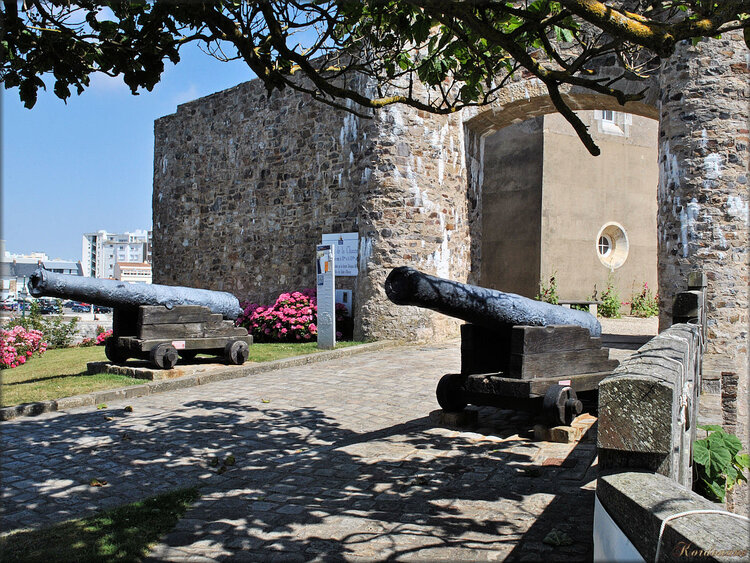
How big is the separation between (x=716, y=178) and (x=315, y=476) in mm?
8783

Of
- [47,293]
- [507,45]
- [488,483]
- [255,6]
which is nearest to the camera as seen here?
[507,45]

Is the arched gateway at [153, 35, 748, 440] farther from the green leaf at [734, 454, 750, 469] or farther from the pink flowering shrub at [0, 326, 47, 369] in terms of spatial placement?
the pink flowering shrub at [0, 326, 47, 369]

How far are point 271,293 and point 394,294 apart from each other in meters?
11.2

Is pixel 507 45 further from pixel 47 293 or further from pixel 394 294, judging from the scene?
pixel 47 293

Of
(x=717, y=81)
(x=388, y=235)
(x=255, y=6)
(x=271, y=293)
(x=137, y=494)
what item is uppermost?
(x=717, y=81)

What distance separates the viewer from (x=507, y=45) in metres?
3.84

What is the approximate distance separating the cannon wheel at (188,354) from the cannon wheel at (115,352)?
846mm

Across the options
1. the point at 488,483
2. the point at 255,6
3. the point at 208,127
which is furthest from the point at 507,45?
the point at 208,127

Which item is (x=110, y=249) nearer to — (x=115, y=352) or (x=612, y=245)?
(x=612, y=245)

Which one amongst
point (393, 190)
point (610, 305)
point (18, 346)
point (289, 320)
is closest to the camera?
point (393, 190)

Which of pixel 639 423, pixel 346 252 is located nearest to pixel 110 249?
pixel 346 252

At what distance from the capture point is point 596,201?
1931cm

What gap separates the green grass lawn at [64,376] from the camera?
7.56 metres

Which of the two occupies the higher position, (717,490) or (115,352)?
(115,352)
